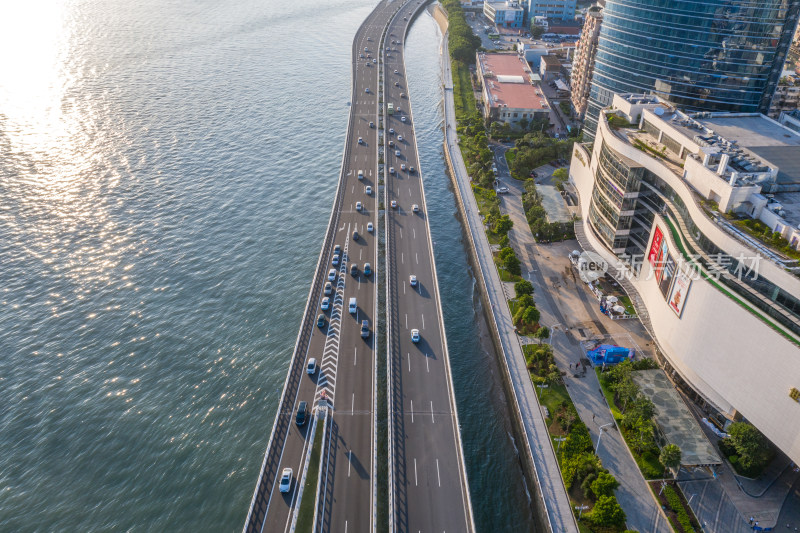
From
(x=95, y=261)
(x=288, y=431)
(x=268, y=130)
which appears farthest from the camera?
(x=268, y=130)

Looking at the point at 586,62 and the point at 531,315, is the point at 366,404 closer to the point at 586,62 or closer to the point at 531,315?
the point at 531,315

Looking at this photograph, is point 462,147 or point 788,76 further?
point 462,147

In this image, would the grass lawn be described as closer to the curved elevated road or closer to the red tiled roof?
the curved elevated road

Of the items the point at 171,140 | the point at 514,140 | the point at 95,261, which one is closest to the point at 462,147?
the point at 514,140

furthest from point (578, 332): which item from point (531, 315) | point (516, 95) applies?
point (516, 95)

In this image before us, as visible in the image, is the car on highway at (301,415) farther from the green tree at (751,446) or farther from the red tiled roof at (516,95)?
the red tiled roof at (516,95)

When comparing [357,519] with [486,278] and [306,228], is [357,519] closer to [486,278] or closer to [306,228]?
[486,278]

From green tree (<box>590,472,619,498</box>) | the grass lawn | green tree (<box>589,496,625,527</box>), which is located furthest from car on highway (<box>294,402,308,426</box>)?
green tree (<box>589,496,625,527</box>)

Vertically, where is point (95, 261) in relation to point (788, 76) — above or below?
below
